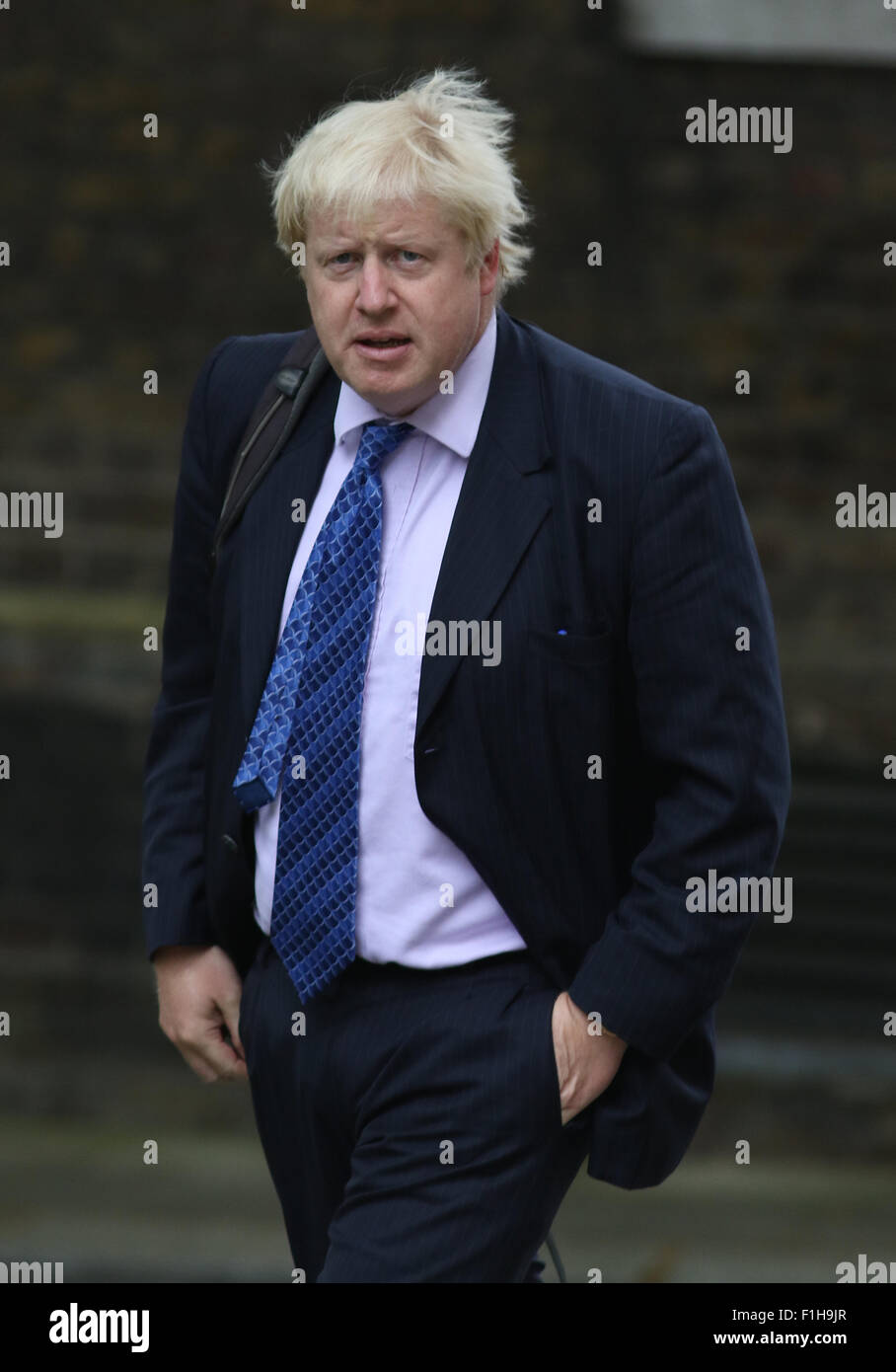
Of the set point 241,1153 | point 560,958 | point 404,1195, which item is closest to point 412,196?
point 560,958

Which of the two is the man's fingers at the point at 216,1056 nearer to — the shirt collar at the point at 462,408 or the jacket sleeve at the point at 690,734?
the jacket sleeve at the point at 690,734

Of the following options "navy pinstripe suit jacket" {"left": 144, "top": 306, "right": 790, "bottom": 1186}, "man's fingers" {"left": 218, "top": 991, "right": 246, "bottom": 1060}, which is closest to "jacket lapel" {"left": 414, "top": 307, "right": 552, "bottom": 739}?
"navy pinstripe suit jacket" {"left": 144, "top": 306, "right": 790, "bottom": 1186}

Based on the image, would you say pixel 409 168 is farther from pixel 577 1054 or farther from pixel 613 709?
pixel 577 1054

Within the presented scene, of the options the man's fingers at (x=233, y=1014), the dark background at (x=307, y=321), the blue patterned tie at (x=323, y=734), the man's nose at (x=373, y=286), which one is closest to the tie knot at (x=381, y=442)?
the blue patterned tie at (x=323, y=734)

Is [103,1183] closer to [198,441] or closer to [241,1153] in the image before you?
[241,1153]

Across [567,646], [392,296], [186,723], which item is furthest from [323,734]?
[392,296]

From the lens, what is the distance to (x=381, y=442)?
275 cm

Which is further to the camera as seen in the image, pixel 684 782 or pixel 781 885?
pixel 781 885

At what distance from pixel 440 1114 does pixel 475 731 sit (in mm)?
491

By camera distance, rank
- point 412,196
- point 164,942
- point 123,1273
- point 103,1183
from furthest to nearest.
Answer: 1. point 103,1183
2. point 123,1273
3. point 164,942
4. point 412,196

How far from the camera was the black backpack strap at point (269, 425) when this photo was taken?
9.45ft

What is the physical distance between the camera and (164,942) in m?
2.99
